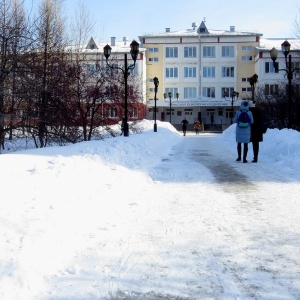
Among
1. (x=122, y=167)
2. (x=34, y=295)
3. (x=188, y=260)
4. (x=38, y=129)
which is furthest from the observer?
(x=38, y=129)

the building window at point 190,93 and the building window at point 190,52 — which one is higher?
the building window at point 190,52

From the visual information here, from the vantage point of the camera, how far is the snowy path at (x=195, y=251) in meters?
3.48

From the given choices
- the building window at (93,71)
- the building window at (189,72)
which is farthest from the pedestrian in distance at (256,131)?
the building window at (189,72)

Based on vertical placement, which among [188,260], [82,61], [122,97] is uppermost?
[82,61]

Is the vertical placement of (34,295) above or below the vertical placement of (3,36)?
below

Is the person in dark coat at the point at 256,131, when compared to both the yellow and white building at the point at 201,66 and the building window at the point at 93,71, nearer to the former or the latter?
the building window at the point at 93,71

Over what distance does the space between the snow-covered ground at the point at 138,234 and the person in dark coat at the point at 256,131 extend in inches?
136

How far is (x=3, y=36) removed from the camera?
12633mm

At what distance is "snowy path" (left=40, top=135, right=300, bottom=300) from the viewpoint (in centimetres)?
348

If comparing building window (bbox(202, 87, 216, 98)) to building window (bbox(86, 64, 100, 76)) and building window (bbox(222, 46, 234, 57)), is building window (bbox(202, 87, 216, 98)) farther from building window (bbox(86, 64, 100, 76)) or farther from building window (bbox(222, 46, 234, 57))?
building window (bbox(86, 64, 100, 76))

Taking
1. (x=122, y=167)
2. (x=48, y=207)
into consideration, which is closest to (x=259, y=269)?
(x=48, y=207)

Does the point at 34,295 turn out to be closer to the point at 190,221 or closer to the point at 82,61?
the point at 190,221

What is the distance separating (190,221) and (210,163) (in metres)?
7.59

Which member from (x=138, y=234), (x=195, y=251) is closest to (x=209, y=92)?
(x=138, y=234)
